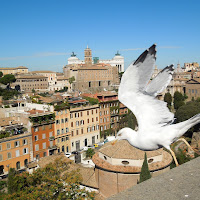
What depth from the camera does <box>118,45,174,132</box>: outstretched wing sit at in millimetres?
4746

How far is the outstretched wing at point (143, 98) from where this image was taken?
4746mm

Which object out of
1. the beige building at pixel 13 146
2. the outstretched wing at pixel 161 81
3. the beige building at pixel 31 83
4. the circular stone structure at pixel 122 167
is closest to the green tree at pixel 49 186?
the circular stone structure at pixel 122 167

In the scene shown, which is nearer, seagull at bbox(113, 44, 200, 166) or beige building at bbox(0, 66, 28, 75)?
seagull at bbox(113, 44, 200, 166)

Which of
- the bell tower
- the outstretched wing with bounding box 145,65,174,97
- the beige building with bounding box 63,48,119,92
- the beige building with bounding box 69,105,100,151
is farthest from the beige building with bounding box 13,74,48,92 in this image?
the outstretched wing with bounding box 145,65,174,97

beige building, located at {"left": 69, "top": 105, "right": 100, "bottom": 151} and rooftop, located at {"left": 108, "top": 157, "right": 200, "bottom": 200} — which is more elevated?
rooftop, located at {"left": 108, "top": 157, "right": 200, "bottom": 200}

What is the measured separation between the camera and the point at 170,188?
443cm

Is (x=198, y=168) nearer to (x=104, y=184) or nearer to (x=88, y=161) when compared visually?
(x=104, y=184)

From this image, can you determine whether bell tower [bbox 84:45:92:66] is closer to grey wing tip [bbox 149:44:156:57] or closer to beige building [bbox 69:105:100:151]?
beige building [bbox 69:105:100:151]

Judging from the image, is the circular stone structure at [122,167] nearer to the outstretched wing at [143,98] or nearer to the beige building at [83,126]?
the outstretched wing at [143,98]

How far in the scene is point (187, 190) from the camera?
4305 mm

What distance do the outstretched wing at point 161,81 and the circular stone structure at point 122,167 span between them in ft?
42.3

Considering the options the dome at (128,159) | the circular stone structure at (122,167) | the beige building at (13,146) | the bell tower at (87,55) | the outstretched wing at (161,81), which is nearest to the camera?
the outstretched wing at (161,81)

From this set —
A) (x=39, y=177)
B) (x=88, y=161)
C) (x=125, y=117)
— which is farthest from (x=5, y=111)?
(x=39, y=177)

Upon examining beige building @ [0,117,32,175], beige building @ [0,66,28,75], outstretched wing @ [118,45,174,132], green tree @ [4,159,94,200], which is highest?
beige building @ [0,66,28,75]
